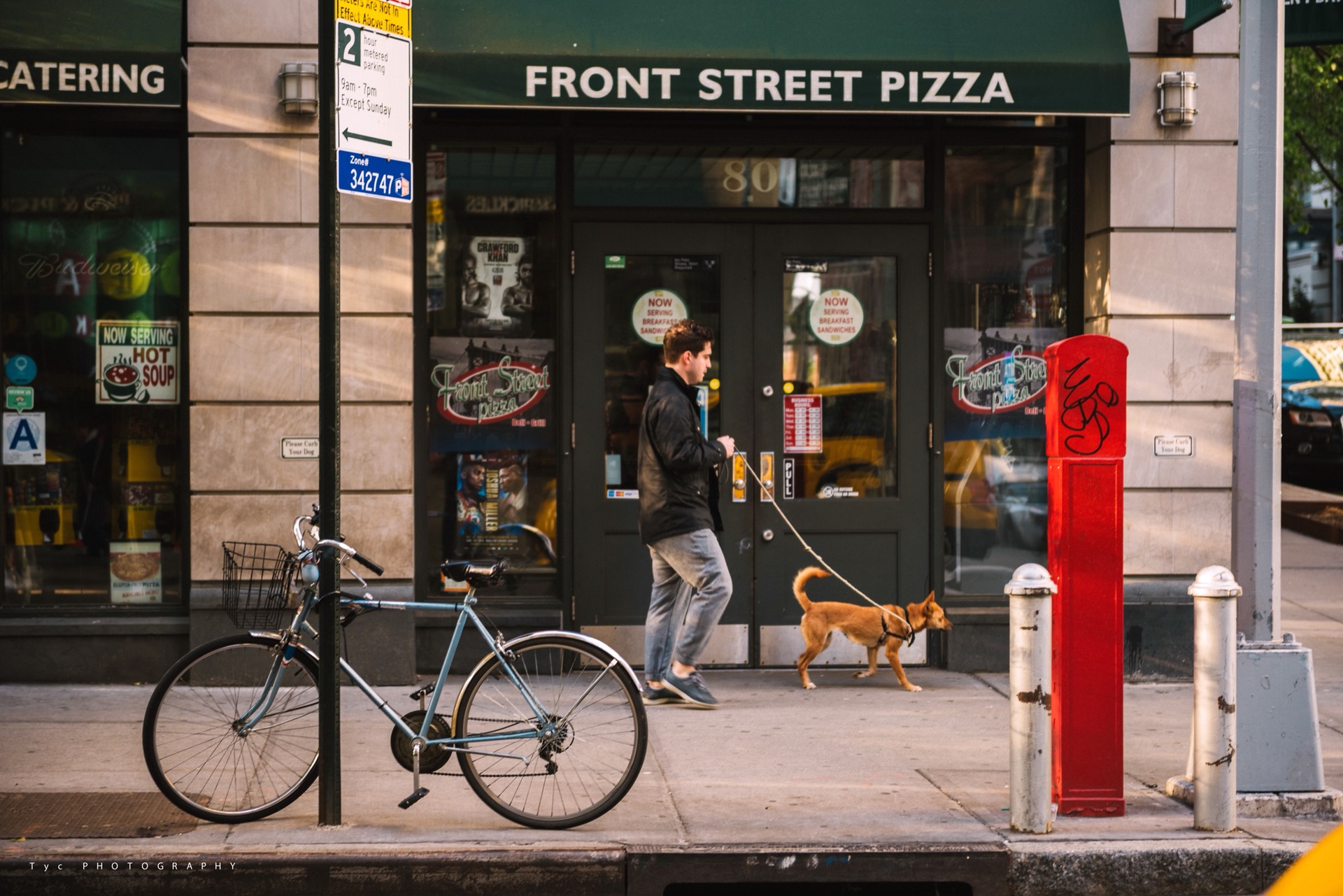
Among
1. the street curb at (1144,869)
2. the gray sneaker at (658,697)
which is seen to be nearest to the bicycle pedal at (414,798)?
the street curb at (1144,869)

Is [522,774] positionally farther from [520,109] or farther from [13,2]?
[13,2]

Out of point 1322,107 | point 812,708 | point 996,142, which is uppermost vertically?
point 1322,107

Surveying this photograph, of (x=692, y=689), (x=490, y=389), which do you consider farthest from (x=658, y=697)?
(x=490, y=389)

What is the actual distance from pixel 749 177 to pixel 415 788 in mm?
4729

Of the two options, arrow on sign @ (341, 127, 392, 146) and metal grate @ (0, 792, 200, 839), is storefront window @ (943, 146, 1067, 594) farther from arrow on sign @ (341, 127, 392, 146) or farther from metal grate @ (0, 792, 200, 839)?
metal grate @ (0, 792, 200, 839)

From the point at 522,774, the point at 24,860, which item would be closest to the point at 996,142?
the point at 522,774

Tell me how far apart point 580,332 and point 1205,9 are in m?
3.93

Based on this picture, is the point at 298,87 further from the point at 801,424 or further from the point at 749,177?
the point at 801,424

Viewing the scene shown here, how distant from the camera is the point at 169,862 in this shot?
191 inches

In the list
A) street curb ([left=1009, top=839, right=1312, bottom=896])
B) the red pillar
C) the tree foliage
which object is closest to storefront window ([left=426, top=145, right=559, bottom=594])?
the red pillar

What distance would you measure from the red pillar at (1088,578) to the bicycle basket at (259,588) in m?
3.00

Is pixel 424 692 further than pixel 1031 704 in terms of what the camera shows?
Yes

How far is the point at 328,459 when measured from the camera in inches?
204

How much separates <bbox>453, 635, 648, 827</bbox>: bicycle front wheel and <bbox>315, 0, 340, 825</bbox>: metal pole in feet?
1.57
